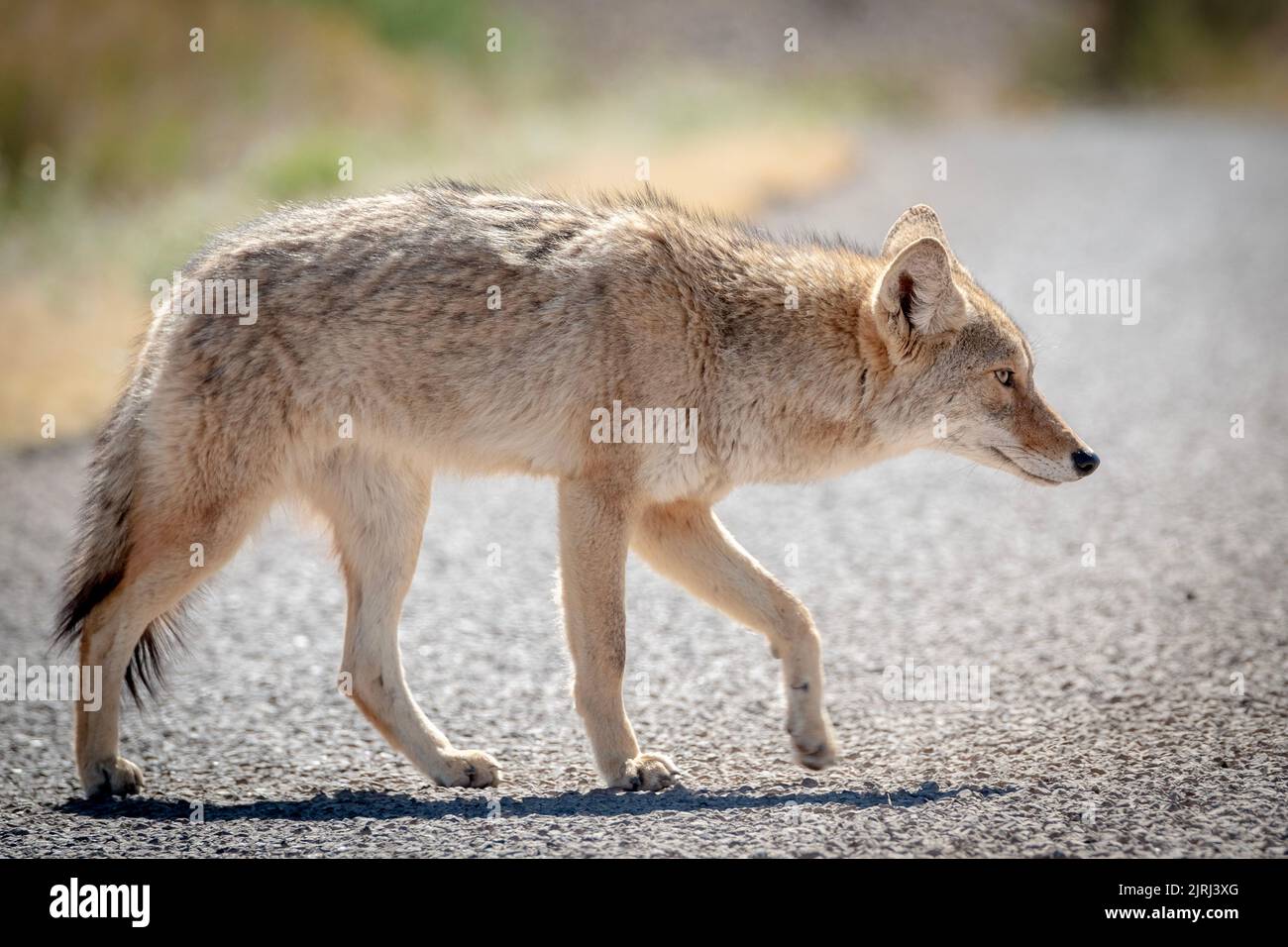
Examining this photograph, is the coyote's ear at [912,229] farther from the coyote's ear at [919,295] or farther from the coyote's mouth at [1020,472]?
the coyote's mouth at [1020,472]

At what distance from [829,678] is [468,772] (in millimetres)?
2359

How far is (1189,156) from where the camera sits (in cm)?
3278

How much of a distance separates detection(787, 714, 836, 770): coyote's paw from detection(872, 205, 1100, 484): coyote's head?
149cm

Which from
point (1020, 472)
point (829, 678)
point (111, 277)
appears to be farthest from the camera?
point (111, 277)

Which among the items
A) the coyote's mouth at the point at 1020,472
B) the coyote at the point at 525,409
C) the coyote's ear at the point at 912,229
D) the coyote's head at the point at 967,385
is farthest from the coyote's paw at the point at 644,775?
the coyote's ear at the point at 912,229

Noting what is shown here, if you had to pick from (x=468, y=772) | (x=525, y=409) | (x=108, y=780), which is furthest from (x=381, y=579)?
(x=108, y=780)

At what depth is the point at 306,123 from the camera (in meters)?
28.7

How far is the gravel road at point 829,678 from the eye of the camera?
560 centimetres

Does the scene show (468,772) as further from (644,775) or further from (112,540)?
(112,540)

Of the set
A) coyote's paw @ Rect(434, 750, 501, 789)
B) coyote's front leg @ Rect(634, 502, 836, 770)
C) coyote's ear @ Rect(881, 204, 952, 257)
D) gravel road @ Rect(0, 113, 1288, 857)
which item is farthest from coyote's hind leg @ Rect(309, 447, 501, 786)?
coyote's ear @ Rect(881, 204, 952, 257)

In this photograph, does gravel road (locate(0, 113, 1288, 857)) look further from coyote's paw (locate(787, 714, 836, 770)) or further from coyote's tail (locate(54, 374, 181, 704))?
coyote's tail (locate(54, 374, 181, 704))

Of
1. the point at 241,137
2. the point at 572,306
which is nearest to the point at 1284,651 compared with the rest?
the point at 572,306

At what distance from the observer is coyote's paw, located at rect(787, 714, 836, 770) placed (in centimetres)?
649

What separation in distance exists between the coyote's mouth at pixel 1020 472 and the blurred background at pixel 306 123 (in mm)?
3468
